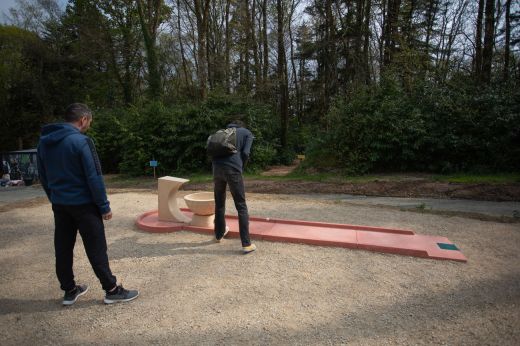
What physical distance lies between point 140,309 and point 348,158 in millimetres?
10174

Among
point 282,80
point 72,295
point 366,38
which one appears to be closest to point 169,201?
point 72,295

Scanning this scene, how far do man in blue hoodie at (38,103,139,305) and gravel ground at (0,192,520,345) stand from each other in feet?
1.66

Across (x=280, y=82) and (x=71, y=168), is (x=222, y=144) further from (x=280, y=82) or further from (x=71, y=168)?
(x=280, y=82)

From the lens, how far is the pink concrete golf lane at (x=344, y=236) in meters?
4.17

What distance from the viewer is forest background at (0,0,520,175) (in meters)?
11.2

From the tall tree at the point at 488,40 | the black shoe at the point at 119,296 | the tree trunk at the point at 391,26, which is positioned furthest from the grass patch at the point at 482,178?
the black shoe at the point at 119,296

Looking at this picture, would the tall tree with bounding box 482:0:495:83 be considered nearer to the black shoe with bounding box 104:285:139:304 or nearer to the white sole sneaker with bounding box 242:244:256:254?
the white sole sneaker with bounding box 242:244:256:254

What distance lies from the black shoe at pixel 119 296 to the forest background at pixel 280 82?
956cm

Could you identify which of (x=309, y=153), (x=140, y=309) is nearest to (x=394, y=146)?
(x=309, y=153)

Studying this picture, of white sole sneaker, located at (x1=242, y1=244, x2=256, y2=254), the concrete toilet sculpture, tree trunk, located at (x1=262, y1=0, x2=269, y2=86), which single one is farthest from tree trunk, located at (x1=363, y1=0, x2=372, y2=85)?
white sole sneaker, located at (x1=242, y1=244, x2=256, y2=254)

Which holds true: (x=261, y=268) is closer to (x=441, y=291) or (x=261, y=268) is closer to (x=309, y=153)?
(x=441, y=291)

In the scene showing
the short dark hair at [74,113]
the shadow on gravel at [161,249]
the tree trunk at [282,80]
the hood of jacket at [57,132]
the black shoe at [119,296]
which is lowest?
the shadow on gravel at [161,249]

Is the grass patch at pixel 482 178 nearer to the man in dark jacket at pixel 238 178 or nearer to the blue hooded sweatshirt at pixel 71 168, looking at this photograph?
the man in dark jacket at pixel 238 178

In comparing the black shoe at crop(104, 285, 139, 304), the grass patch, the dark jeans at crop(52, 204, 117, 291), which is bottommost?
the black shoe at crop(104, 285, 139, 304)
